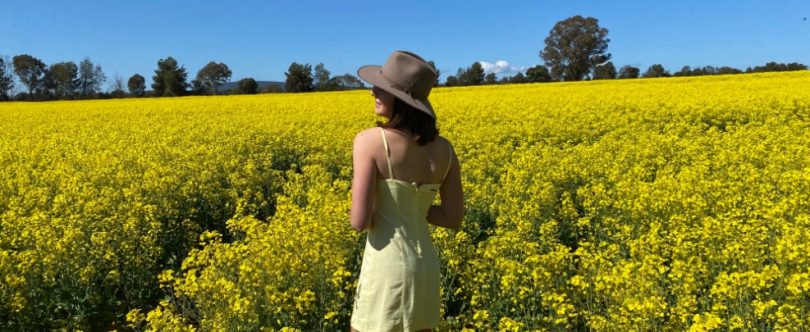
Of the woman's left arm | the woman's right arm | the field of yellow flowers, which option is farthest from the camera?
the field of yellow flowers

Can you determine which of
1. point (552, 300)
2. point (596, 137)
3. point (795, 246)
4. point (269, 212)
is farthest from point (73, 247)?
point (596, 137)

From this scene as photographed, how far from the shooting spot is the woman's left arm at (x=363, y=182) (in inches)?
92.6

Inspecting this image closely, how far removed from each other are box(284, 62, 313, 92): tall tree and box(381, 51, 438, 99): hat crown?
57.7m

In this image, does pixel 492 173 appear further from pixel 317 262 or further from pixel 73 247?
pixel 73 247

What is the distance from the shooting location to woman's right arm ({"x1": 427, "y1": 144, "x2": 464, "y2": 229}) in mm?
2607

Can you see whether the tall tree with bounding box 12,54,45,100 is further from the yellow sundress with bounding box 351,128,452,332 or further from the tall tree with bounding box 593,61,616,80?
the yellow sundress with bounding box 351,128,452,332

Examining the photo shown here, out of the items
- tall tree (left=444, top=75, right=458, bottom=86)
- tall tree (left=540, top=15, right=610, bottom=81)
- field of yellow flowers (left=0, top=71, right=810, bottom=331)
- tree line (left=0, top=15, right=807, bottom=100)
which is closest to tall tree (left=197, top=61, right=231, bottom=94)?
tree line (left=0, top=15, right=807, bottom=100)

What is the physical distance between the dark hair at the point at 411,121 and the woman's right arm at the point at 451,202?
26 centimetres

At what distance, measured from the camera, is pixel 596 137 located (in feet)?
38.9

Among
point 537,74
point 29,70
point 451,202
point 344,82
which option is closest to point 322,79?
point 344,82

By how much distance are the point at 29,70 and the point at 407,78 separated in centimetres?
9708

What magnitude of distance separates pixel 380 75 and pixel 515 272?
7.17 ft

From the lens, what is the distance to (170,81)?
192 ft

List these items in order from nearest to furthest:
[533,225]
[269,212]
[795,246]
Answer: [795,246]
[533,225]
[269,212]
